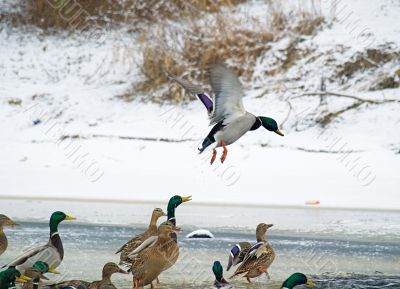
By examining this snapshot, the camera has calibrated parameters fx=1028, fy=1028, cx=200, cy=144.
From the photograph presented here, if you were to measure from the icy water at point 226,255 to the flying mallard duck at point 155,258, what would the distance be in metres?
0.22

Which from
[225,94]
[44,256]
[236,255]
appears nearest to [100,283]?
[44,256]

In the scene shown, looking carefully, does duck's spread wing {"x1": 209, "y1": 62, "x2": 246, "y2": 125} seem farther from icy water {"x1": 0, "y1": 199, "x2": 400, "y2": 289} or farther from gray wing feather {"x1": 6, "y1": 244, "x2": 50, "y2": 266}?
gray wing feather {"x1": 6, "y1": 244, "x2": 50, "y2": 266}

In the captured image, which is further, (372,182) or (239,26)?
(239,26)

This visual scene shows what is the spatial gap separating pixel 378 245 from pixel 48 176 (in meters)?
5.61

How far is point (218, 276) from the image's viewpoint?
6.30 m

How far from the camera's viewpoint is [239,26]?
1642cm

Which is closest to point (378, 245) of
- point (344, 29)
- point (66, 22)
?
point (344, 29)

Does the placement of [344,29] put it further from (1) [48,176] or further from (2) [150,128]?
(1) [48,176]

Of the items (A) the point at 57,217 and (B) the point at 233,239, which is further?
(B) the point at 233,239

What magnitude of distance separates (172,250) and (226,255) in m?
1.36

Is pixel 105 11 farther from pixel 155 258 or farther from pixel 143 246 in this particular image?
pixel 155 258

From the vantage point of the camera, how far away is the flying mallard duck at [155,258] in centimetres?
635

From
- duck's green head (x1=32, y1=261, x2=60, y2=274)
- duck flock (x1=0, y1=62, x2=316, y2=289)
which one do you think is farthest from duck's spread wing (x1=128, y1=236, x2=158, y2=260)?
duck's green head (x1=32, y1=261, x2=60, y2=274)

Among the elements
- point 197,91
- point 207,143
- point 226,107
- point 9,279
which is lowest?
point 9,279
